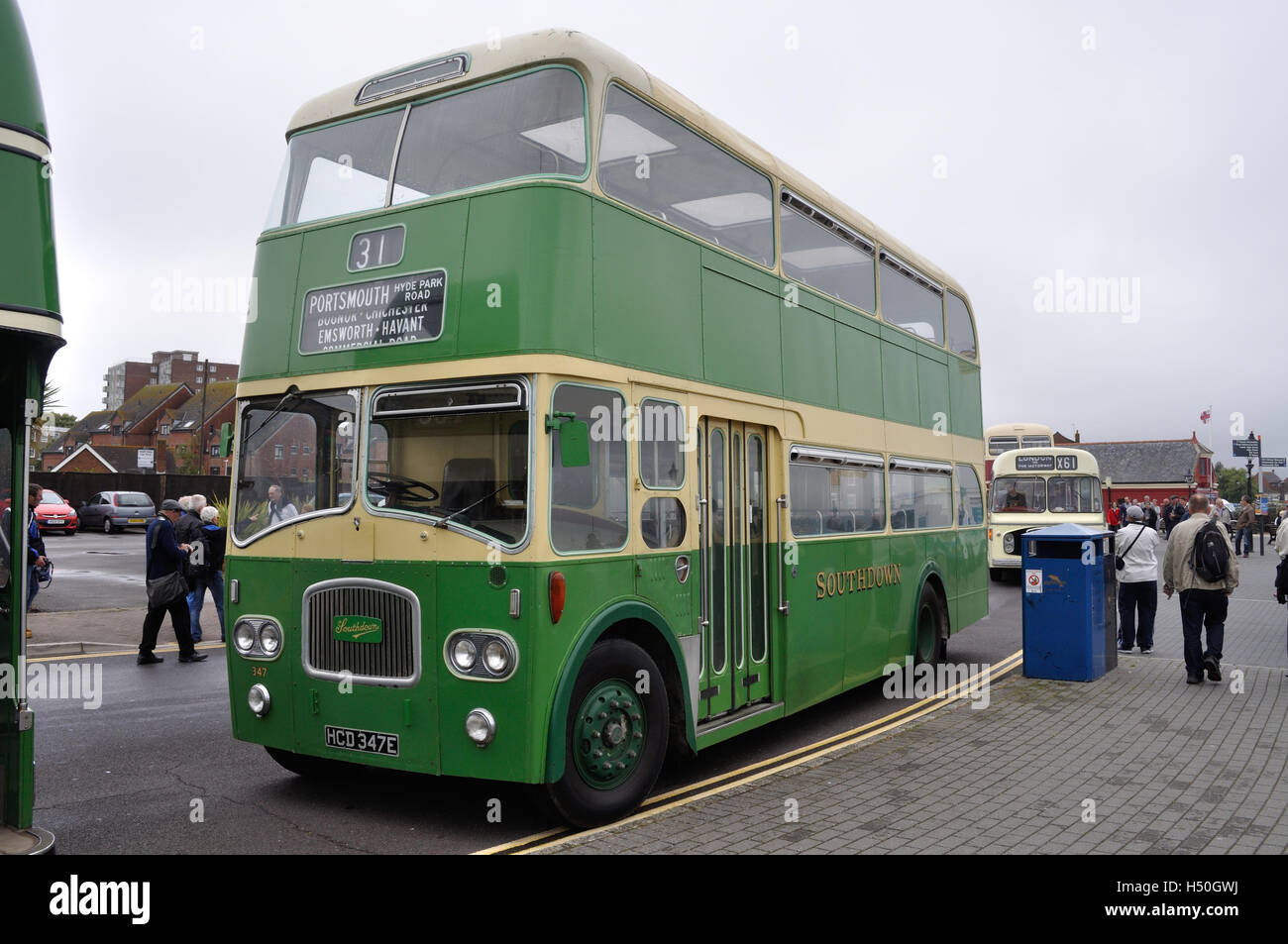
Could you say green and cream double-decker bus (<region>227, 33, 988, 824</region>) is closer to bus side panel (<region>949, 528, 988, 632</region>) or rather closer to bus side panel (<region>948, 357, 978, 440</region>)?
bus side panel (<region>949, 528, 988, 632</region>)

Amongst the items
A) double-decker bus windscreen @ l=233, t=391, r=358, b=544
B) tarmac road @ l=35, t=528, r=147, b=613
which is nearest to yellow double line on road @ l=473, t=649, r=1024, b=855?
double-decker bus windscreen @ l=233, t=391, r=358, b=544

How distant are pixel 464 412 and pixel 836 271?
465 cm

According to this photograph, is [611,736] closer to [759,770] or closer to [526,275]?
[759,770]

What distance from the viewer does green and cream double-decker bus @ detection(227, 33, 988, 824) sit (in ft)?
17.8

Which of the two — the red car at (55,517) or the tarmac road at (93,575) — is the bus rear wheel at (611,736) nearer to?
the tarmac road at (93,575)

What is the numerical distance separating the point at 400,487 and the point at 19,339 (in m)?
1.97

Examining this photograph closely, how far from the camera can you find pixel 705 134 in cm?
704

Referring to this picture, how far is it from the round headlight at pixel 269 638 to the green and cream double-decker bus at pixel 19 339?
148cm

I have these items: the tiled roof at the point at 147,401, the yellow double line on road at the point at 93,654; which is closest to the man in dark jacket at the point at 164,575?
the yellow double line on road at the point at 93,654

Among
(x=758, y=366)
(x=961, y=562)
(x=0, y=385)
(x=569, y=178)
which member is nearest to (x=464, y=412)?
(x=569, y=178)

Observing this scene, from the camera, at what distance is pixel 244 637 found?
618cm

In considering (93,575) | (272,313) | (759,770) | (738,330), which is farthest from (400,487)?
(93,575)

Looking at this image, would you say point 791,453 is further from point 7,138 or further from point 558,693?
point 7,138

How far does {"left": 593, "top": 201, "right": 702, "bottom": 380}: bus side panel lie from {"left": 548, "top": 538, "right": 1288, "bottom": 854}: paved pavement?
109 inches
